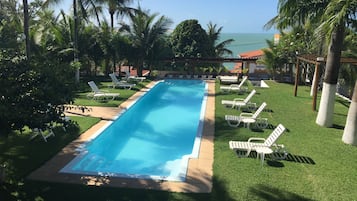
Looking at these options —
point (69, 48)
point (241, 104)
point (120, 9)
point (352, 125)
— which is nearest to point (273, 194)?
point (352, 125)

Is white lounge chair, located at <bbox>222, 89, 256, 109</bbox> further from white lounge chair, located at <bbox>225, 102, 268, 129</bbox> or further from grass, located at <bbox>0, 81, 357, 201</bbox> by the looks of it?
grass, located at <bbox>0, 81, 357, 201</bbox>

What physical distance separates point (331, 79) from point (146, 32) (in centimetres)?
1673

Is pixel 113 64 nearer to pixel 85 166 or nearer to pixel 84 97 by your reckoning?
pixel 84 97

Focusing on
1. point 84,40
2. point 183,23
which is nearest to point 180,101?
point 84,40

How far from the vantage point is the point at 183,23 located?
31906mm

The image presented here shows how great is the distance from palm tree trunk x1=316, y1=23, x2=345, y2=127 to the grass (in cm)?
50

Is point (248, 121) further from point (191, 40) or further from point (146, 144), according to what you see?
point (191, 40)

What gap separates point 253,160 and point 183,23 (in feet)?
82.2

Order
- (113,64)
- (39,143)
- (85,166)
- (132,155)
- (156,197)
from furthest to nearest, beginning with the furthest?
(113,64) → (132,155) → (39,143) → (85,166) → (156,197)

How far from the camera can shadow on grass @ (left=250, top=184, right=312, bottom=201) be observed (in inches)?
257

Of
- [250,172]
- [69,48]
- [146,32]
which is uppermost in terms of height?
[146,32]

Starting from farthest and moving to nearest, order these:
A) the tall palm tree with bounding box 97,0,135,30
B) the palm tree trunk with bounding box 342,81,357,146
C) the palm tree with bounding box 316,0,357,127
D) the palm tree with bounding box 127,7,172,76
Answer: the tall palm tree with bounding box 97,0,135,30
the palm tree with bounding box 127,7,172,76
the palm tree with bounding box 316,0,357,127
the palm tree trunk with bounding box 342,81,357,146

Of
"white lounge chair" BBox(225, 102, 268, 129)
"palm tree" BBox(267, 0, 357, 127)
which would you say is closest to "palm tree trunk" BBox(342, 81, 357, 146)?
"palm tree" BBox(267, 0, 357, 127)

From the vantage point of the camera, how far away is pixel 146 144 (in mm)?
11383
